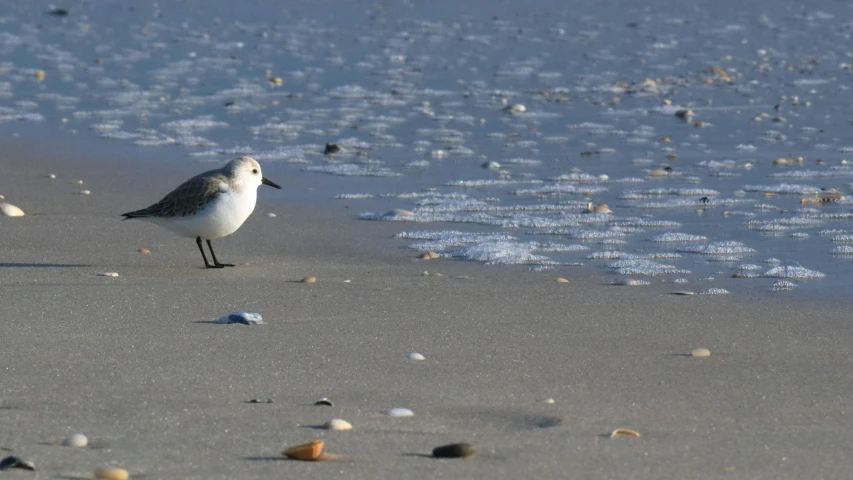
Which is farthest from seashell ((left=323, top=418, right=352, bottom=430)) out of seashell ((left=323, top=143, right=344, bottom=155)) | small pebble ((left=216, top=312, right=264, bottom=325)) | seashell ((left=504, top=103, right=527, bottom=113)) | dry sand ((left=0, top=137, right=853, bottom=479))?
seashell ((left=504, top=103, right=527, bottom=113))

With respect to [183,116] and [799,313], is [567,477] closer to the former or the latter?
[799,313]

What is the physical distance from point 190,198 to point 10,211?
1.66m

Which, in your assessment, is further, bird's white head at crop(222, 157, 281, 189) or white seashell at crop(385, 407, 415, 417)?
bird's white head at crop(222, 157, 281, 189)

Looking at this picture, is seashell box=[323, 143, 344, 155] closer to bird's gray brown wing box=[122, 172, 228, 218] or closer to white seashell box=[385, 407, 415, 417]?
bird's gray brown wing box=[122, 172, 228, 218]

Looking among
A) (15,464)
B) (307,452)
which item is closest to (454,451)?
(307,452)

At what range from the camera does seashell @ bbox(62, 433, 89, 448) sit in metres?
3.45

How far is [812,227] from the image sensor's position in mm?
7008

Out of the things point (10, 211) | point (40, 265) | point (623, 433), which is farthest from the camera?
point (10, 211)

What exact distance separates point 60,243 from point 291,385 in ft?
10.1

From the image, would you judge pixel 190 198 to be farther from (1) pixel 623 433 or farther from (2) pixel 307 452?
(1) pixel 623 433

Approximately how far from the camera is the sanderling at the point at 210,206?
20.7 feet

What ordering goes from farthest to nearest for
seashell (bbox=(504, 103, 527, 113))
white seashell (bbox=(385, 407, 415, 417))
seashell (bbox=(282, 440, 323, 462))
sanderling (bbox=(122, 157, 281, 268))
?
seashell (bbox=(504, 103, 527, 113)), sanderling (bbox=(122, 157, 281, 268)), white seashell (bbox=(385, 407, 415, 417)), seashell (bbox=(282, 440, 323, 462))

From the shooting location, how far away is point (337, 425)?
3660 mm

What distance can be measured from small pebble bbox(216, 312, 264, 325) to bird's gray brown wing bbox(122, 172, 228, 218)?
1.40 m
